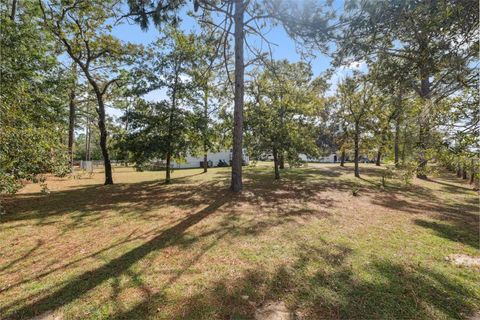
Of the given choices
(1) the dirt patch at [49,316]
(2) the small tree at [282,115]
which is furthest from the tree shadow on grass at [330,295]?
(2) the small tree at [282,115]

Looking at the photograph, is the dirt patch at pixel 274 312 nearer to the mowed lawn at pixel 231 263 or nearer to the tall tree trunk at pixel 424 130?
the mowed lawn at pixel 231 263

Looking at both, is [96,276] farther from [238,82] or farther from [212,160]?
[212,160]

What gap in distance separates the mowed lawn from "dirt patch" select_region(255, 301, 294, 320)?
3.0 inches

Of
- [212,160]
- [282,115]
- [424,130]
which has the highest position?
[282,115]

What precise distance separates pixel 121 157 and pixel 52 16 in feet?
24.2

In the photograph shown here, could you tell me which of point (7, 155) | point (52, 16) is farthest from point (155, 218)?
point (52, 16)

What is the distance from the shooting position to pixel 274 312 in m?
2.90

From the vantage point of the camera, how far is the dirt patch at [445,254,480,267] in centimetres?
→ 431

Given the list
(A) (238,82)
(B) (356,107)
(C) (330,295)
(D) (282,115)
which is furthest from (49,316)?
(B) (356,107)

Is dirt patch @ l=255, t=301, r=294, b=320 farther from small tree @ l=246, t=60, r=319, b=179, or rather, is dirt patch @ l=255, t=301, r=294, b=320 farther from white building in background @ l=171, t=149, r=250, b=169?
white building in background @ l=171, t=149, r=250, b=169

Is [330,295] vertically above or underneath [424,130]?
underneath

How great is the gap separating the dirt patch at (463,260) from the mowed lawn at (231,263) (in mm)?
151

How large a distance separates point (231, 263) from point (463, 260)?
4.34 meters

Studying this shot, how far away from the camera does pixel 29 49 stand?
892 centimetres
